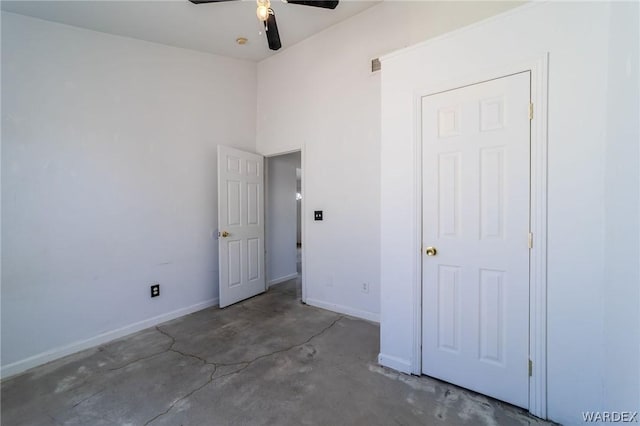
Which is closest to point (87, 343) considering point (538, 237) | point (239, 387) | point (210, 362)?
point (210, 362)

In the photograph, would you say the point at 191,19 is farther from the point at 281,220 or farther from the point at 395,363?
the point at 395,363

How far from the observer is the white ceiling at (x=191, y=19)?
7.60ft

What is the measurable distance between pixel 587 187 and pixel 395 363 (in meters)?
1.72

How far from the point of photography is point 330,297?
3.37 m

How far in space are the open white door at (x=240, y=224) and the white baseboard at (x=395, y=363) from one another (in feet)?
7.07

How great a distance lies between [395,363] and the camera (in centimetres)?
211

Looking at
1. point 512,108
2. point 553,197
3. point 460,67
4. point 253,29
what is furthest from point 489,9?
point 253,29

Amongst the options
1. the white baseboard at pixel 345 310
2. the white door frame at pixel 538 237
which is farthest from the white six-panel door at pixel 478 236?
the white baseboard at pixel 345 310

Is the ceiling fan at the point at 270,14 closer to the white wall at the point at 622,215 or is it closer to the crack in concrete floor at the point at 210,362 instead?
the white wall at the point at 622,215

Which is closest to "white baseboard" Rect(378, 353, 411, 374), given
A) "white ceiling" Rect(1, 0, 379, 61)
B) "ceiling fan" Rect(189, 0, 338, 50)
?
"ceiling fan" Rect(189, 0, 338, 50)

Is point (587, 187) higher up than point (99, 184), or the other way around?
point (99, 184)

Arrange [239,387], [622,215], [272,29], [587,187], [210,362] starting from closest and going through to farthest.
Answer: [622,215] → [587,187] → [239,387] → [272,29] → [210,362]

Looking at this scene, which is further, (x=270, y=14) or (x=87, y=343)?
(x=87, y=343)

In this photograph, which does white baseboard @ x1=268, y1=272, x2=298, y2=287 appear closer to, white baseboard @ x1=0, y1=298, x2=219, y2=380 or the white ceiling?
white baseboard @ x1=0, y1=298, x2=219, y2=380
